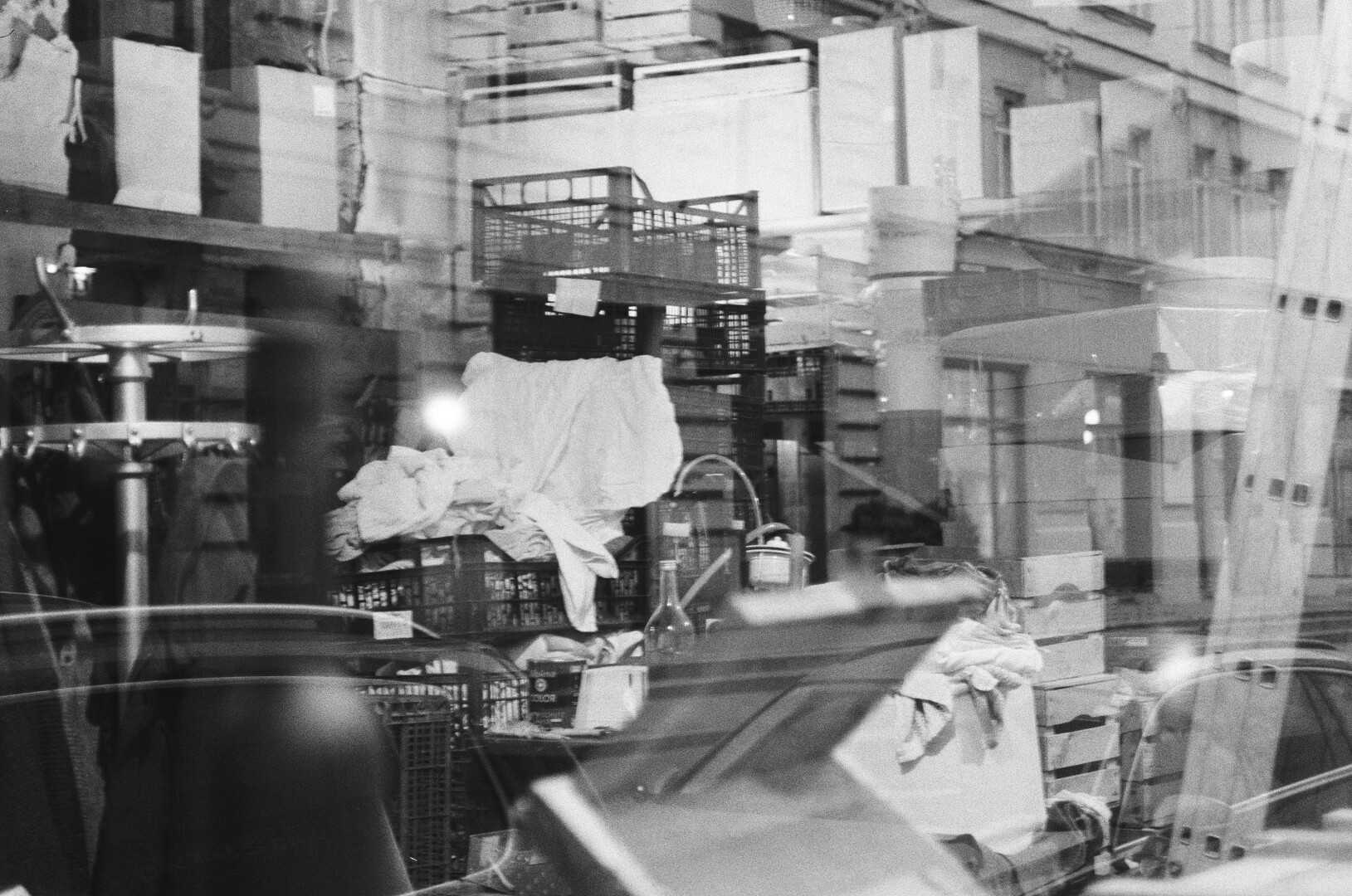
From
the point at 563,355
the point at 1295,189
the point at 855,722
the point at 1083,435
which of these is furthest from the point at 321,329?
the point at 563,355

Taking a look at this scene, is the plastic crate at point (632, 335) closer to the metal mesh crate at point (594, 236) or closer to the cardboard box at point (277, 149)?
the metal mesh crate at point (594, 236)

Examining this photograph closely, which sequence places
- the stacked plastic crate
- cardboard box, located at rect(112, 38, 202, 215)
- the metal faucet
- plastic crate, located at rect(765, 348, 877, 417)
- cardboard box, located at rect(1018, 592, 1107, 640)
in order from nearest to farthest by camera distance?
cardboard box, located at rect(1018, 592, 1107, 640) < plastic crate, located at rect(765, 348, 877, 417) < cardboard box, located at rect(112, 38, 202, 215) < the metal faucet < the stacked plastic crate

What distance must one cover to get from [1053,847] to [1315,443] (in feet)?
1.50

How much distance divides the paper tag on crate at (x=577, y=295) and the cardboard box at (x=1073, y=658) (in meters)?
1.63

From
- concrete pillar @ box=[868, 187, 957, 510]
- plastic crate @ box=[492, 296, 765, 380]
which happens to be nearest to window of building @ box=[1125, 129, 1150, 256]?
concrete pillar @ box=[868, 187, 957, 510]

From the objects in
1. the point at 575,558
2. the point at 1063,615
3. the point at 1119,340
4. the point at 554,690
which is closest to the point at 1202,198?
the point at 1119,340

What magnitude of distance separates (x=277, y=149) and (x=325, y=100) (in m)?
0.12

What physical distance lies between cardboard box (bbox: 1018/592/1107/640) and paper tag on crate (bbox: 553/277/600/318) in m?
1.59

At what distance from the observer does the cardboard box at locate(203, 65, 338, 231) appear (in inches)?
93.5

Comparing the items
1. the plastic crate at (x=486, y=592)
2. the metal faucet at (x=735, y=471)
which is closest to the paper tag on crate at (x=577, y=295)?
the metal faucet at (x=735, y=471)

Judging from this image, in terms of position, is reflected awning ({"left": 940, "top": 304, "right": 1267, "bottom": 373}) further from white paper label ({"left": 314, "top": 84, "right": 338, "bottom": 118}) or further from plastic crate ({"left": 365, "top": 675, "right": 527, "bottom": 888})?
white paper label ({"left": 314, "top": 84, "right": 338, "bottom": 118})

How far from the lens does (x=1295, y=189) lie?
129 centimetres

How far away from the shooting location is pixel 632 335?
3.09 metres

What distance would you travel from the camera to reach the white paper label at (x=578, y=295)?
297 cm
